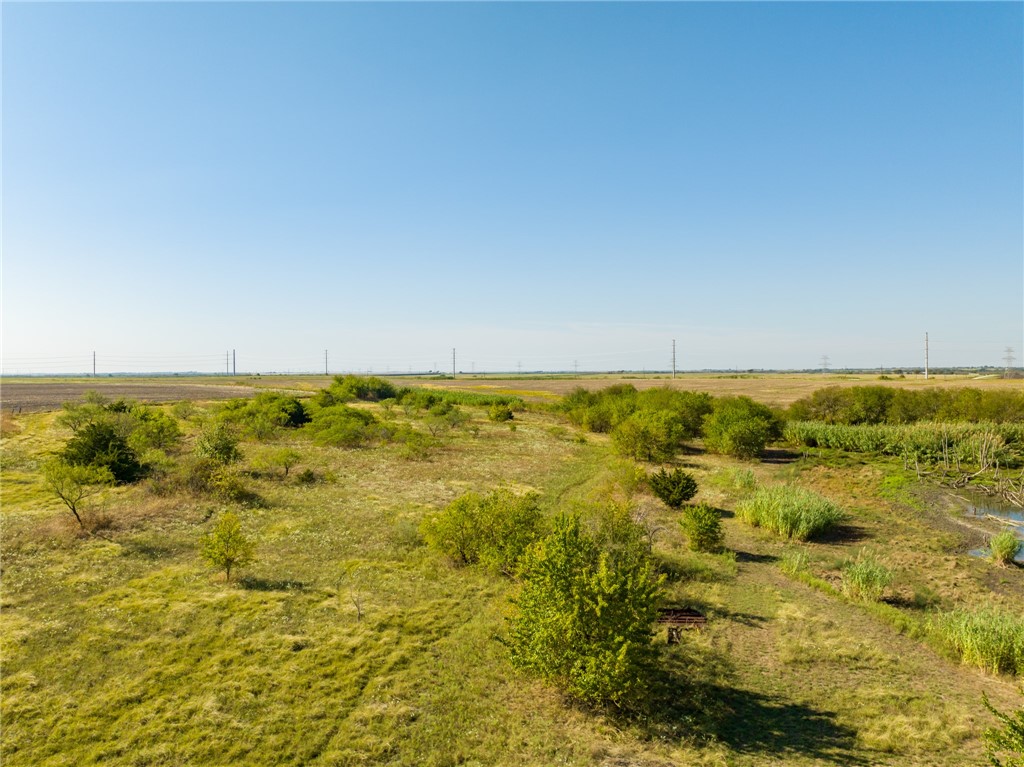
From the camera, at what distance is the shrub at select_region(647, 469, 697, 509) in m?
27.7

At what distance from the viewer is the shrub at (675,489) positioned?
27.7 m

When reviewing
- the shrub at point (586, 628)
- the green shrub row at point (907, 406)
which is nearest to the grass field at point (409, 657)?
the shrub at point (586, 628)

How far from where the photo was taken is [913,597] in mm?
17016

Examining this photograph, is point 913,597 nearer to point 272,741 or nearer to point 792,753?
point 792,753

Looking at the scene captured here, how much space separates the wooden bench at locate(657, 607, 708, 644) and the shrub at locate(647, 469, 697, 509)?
42.6 feet

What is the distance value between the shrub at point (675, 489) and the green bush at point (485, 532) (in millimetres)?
10652

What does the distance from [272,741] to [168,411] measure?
70.6 metres

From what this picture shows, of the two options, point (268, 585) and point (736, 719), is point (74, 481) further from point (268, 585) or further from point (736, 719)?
point (736, 719)

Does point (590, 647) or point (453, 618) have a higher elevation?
point (590, 647)

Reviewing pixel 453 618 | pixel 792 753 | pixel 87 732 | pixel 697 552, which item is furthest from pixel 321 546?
pixel 792 753

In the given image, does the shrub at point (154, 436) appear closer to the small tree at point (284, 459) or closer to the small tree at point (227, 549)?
the small tree at point (284, 459)

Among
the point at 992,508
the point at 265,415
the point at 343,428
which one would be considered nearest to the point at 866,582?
the point at 992,508

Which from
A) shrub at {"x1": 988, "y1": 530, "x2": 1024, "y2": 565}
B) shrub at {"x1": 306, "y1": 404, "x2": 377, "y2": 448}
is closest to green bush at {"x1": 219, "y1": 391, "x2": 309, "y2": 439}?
Answer: shrub at {"x1": 306, "y1": 404, "x2": 377, "y2": 448}

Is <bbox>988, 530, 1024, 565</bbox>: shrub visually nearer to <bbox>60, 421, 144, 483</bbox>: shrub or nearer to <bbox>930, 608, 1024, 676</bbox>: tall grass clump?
<bbox>930, 608, 1024, 676</bbox>: tall grass clump
